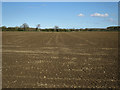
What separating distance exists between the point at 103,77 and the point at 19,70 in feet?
11.1

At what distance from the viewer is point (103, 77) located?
13.6 ft

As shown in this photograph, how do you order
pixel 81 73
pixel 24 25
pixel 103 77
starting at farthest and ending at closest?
1. pixel 24 25
2. pixel 81 73
3. pixel 103 77

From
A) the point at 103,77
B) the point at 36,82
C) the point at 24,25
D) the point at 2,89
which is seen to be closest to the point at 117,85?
the point at 103,77

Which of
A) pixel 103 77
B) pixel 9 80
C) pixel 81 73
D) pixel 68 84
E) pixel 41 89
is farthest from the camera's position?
pixel 81 73

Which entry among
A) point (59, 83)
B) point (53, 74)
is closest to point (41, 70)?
point (53, 74)

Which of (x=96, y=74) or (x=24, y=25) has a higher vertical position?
(x=24, y=25)

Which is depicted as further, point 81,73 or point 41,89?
point 81,73

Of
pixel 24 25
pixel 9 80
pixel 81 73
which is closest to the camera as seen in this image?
pixel 9 80

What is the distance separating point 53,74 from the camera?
4.34m

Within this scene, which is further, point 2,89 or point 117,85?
point 117,85

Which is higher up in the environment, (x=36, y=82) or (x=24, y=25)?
(x=24, y=25)

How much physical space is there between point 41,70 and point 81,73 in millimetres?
1661

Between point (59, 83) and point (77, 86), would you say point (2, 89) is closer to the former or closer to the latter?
point (59, 83)

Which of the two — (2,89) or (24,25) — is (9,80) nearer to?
(2,89)
